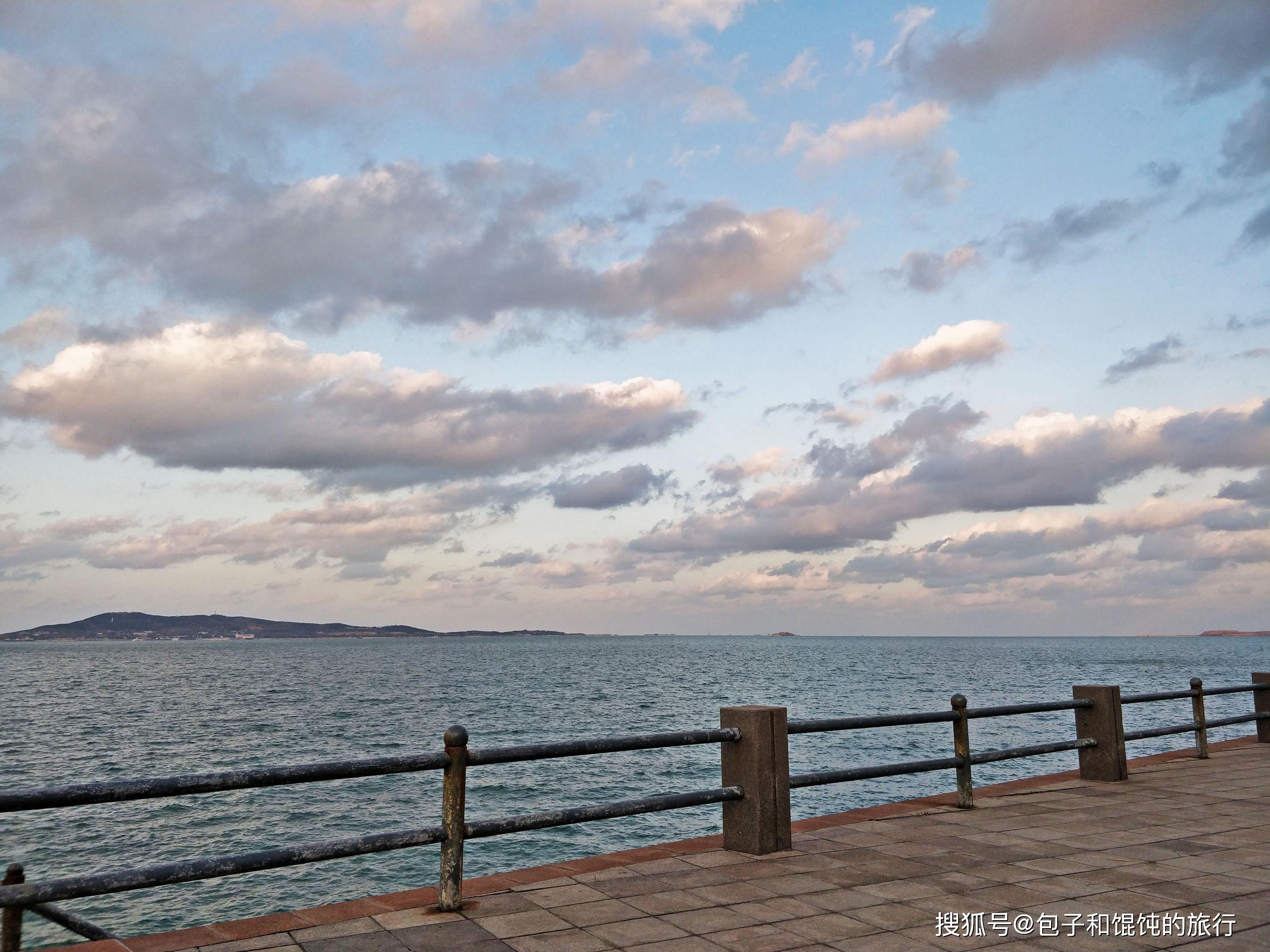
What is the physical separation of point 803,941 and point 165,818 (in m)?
25.7

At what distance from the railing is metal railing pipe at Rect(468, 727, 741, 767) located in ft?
0.05

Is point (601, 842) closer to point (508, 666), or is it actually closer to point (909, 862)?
point (909, 862)

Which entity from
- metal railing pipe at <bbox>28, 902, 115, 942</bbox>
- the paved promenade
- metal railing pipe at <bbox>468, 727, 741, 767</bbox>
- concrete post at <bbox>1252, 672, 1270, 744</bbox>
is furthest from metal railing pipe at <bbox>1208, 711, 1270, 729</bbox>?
metal railing pipe at <bbox>28, 902, 115, 942</bbox>

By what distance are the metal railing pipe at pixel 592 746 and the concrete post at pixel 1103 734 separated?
5658mm

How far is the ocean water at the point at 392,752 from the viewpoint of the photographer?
2072 centimetres

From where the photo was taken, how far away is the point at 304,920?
5.77 meters

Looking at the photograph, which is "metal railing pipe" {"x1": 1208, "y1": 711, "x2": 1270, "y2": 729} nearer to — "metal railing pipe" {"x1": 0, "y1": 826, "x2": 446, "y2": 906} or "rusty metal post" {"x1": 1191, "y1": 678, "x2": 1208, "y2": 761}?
"rusty metal post" {"x1": 1191, "y1": 678, "x2": 1208, "y2": 761}

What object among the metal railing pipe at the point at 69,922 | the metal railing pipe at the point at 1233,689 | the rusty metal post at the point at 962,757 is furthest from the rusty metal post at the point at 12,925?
the metal railing pipe at the point at 1233,689

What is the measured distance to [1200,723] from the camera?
13023mm

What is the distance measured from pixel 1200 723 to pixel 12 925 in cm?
1379

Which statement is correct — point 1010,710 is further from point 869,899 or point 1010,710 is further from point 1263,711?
point 1263,711

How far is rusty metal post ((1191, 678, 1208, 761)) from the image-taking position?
1277 cm

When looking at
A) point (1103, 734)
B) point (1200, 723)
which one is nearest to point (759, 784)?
point (1103, 734)

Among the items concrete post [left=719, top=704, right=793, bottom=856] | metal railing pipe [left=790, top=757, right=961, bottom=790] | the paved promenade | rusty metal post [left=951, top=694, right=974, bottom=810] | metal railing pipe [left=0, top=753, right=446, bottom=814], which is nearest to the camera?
metal railing pipe [left=0, top=753, right=446, bottom=814]
